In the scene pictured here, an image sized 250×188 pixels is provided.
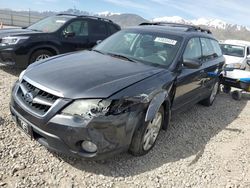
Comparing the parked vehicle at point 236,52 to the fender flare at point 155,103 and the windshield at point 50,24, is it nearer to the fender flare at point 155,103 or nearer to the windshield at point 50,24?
the windshield at point 50,24

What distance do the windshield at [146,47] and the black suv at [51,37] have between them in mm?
2609

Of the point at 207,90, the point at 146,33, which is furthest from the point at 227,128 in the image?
the point at 146,33

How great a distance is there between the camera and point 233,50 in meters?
12.8

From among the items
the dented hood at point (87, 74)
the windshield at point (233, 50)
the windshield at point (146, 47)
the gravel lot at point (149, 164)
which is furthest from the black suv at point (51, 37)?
the windshield at point (233, 50)

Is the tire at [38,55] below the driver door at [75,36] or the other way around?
below

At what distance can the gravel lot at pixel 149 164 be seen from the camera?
2990 millimetres

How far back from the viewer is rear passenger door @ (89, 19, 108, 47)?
7.86 m

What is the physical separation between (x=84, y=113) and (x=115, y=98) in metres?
0.37

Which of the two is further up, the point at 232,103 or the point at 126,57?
the point at 126,57

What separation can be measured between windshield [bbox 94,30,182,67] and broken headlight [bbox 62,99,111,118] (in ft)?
4.68

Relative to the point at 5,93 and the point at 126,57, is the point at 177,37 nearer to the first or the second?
the point at 126,57

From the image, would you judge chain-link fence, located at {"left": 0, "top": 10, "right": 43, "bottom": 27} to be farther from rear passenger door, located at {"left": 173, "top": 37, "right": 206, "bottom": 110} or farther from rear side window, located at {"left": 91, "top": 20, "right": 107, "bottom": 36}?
Result: rear passenger door, located at {"left": 173, "top": 37, "right": 206, "bottom": 110}

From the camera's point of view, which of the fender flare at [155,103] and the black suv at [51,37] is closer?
the fender flare at [155,103]

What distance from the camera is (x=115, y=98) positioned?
9.46 feet
